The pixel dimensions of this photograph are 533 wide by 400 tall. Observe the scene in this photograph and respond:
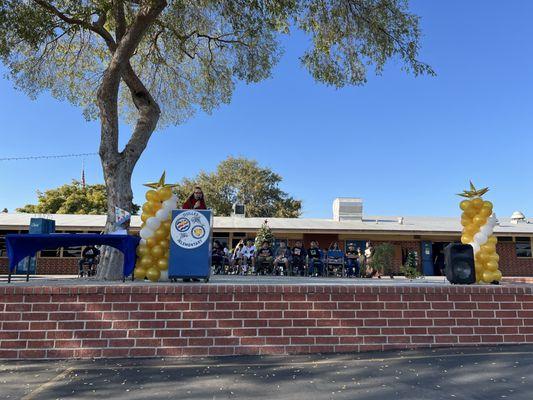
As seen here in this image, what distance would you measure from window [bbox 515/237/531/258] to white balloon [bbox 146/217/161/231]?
65.4 ft

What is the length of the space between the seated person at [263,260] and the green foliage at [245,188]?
2072cm

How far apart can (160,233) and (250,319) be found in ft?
7.16

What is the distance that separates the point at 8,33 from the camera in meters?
9.46

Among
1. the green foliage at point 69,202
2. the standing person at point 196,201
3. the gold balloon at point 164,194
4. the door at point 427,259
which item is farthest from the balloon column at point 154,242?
the green foliage at point 69,202

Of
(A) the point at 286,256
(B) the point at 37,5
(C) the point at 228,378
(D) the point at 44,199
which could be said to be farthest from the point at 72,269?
(C) the point at 228,378

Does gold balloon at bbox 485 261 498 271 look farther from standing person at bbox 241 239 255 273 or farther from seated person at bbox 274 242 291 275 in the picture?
standing person at bbox 241 239 255 273

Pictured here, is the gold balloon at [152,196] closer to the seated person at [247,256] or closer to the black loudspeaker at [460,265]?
the black loudspeaker at [460,265]

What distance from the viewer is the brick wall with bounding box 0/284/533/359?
15.5 ft

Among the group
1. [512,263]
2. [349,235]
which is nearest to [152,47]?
[349,235]

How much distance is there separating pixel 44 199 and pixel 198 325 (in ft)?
104

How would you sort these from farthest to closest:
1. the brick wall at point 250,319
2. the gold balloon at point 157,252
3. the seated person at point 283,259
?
the seated person at point 283,259 → the gold balloon at point 157,252 → the brick wall at point 250,319

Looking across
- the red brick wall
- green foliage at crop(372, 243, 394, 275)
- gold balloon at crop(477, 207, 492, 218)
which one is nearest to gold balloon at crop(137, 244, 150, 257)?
gold balloon at crop(477, 207, 492, 218)

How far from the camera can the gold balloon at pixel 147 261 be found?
20.6 feet

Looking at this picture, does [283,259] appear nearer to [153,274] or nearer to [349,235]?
[153,274]
